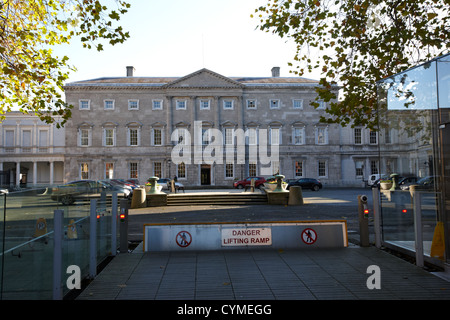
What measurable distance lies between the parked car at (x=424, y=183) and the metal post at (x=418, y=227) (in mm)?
693

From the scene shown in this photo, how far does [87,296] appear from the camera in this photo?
6180 millimetres

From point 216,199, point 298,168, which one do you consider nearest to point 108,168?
point 298,168

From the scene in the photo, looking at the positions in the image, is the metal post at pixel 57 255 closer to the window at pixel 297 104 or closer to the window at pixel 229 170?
the window at pixel 229 170

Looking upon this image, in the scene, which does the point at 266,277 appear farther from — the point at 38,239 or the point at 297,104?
the point at 297,104

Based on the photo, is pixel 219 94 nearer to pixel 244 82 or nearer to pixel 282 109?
pixel 244 82

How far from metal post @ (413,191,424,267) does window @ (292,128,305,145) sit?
4650 cm

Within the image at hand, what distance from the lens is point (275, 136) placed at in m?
53.8

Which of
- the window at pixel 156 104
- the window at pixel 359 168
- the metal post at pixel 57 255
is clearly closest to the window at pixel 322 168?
the window at pixel 359 168

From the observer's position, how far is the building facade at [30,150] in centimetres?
5644

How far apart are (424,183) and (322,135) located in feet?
154

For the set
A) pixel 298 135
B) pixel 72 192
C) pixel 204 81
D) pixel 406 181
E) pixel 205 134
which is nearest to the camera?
pixel 72 192

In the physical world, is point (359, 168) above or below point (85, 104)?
below
